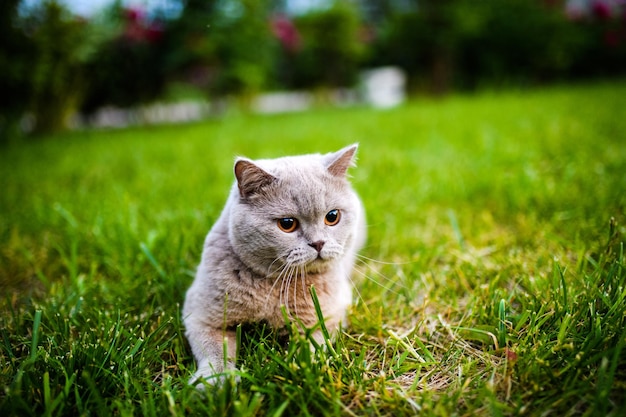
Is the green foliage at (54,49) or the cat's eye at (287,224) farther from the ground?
the green foliage at (54,49)

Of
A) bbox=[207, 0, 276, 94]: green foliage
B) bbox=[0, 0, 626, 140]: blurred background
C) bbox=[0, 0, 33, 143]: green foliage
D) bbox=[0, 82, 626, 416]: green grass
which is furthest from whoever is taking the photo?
bbox=[207, 0, 276, 94]: green foliage

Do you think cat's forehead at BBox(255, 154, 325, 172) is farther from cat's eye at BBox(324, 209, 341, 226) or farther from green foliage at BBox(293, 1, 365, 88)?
green foliage at BBox(293, 1, 365, 88)

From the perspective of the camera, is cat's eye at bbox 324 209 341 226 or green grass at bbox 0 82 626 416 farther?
cat's eye at bbox 324 209 341 226

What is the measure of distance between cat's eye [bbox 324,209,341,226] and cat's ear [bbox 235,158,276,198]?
0.20m

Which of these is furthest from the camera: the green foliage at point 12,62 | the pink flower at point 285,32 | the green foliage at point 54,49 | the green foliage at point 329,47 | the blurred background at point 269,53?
the green foliage at point 329,47

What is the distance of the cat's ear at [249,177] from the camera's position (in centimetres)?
118

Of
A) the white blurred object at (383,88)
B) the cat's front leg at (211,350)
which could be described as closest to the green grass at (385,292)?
the cat's front leg at (211,350)

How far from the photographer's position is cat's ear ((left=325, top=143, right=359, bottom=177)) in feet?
4.29

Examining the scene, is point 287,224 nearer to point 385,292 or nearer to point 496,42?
point 385,292

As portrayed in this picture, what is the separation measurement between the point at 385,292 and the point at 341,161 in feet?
1.69

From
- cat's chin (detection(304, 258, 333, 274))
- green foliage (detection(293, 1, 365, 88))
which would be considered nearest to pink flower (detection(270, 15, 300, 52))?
green foliage (detection(293, 1, 365, 88))

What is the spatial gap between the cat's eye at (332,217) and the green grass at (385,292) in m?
0.28

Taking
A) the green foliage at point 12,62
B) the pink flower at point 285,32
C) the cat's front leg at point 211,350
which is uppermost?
the pink flower at point 285,32

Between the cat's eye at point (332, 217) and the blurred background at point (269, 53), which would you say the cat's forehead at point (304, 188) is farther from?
the blurred background at point (269, 53)
